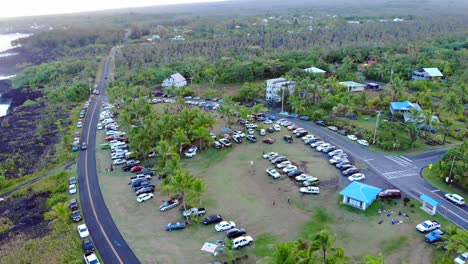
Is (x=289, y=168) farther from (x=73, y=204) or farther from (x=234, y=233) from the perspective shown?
(x=73, y=204)

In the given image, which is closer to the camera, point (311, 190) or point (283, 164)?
point (311, 190)

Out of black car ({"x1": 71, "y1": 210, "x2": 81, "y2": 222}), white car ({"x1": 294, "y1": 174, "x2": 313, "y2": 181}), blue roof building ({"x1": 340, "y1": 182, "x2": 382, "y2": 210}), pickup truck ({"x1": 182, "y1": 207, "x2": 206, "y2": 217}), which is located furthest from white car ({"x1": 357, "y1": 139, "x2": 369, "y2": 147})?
black car ({"x1": 71, "y1": 210, "x2": 81, "y2": 222})

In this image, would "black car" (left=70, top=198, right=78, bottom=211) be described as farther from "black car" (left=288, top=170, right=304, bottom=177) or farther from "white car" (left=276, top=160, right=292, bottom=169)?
"black car" (left=288, top=170, right=304, bottom=177)

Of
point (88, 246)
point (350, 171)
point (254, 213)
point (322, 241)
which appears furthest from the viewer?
point (350, 171)

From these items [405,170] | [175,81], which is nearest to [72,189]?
[405,170]

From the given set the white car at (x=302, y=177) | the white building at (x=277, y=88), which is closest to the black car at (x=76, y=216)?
the white car at (x=302, y=177)

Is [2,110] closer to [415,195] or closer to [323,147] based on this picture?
[323,147]

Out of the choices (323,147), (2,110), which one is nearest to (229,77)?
(323,147)
